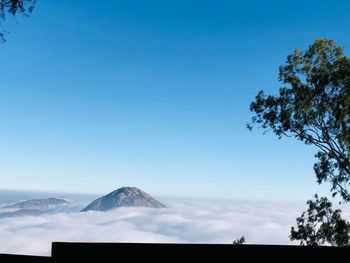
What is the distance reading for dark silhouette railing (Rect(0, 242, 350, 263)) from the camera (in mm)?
2678

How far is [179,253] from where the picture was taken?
9.18 feet

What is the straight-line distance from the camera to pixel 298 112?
24.6 meters

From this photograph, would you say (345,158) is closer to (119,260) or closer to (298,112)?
(298,112)

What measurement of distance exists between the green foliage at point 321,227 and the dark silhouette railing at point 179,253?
23369 mm

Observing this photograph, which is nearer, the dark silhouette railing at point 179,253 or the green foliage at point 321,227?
the dark silhouette railing at point 179,253

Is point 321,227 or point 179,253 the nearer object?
point 179,253

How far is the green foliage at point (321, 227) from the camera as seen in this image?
2414 cm

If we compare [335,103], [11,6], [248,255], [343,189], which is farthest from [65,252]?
[343,189]

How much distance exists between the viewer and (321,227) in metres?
24.9

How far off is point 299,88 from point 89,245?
23.6 m

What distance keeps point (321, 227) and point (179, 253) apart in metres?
25.0

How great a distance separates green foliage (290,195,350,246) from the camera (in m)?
24.1

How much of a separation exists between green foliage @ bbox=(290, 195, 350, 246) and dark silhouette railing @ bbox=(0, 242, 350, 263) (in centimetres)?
2337

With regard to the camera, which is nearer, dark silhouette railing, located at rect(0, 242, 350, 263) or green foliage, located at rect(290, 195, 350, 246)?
dark silhouette railing, located at rect(0, 242, 350, 263)
